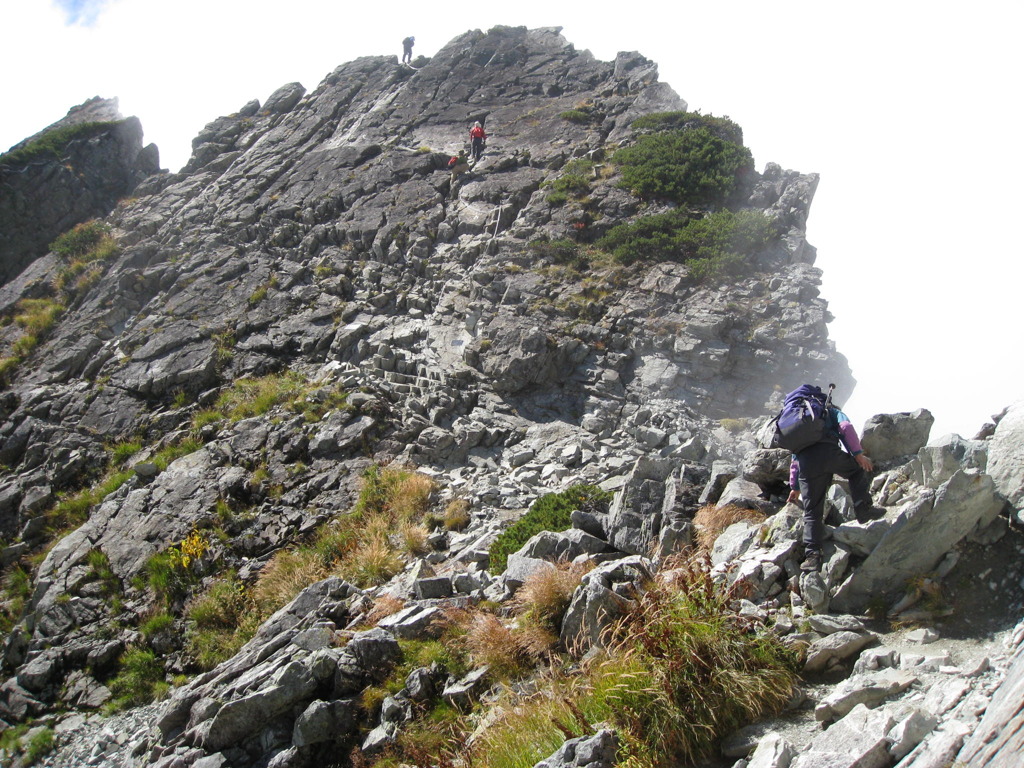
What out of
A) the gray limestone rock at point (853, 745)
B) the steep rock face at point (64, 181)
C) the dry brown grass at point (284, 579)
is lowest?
the gray limestone rock at point (853, 745)

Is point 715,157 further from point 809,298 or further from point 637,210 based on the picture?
point 809,298

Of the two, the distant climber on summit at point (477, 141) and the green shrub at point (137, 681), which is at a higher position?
the distant climber on summit at point (477, 141)

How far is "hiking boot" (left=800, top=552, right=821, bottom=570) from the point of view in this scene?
638 cm

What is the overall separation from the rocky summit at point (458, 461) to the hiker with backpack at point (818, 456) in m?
0.25

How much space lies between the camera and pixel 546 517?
11.0 meters

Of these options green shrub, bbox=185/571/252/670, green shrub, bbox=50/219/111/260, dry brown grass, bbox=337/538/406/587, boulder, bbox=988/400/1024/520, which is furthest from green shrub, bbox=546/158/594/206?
green shrub, bbox=50/219/111/260

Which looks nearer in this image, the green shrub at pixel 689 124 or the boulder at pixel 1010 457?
the boulder at pixel 1010 457

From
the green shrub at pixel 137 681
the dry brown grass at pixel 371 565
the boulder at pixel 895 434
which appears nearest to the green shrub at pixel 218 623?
the green shrub at pixel 137 681

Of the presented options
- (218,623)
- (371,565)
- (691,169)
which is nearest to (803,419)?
(371,565)

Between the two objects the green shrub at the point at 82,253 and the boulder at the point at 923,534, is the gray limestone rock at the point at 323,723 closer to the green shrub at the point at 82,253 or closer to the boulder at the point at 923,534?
the boulder at the point at 923,534

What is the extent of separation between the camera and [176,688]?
435 inches

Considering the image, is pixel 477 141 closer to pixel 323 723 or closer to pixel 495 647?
pixel 495 647

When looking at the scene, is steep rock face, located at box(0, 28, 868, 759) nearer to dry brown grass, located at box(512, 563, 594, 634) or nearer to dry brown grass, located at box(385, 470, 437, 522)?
dry brown grass, located at box(385, 470, 437, 522)

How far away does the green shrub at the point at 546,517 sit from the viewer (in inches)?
405
